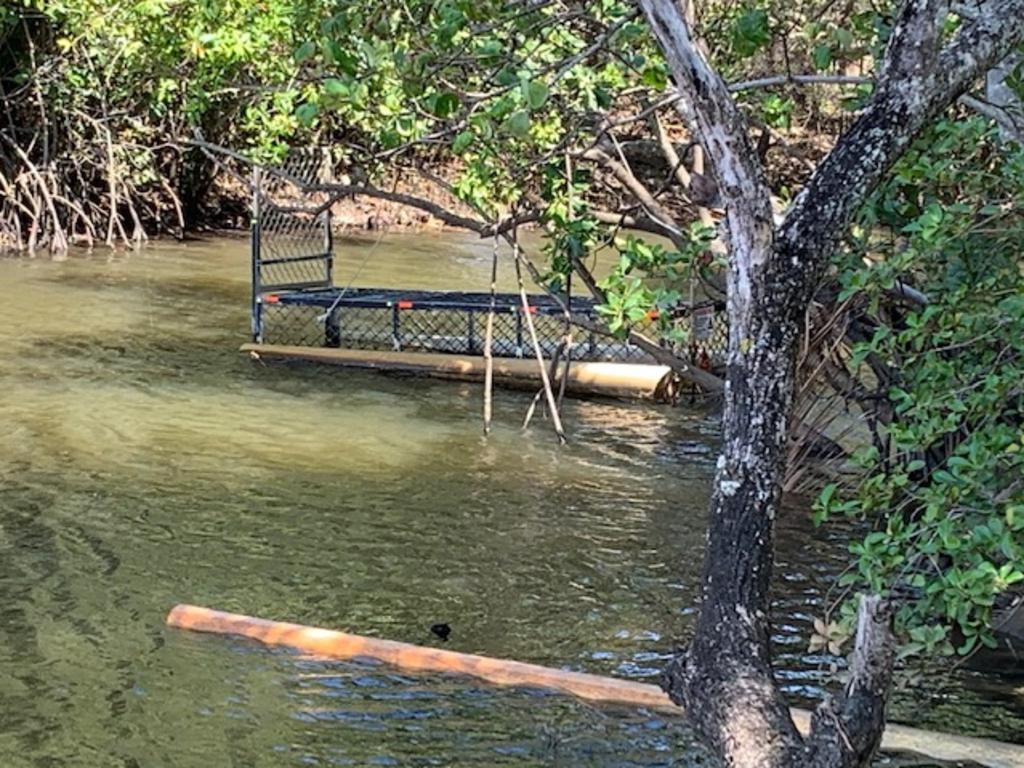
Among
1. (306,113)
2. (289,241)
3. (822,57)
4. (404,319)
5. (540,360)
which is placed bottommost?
(404,319)

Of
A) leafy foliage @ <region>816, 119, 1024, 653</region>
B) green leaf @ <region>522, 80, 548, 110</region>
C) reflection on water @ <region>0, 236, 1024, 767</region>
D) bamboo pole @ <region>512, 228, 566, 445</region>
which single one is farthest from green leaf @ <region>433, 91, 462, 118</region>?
bamboo pole @ <region>512, 228, 566, 445</region>

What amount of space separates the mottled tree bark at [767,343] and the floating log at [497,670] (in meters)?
1.03

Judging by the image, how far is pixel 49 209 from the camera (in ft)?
63.6

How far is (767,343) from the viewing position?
11.8ft

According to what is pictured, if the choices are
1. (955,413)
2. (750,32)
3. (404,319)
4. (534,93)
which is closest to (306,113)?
(534,93)

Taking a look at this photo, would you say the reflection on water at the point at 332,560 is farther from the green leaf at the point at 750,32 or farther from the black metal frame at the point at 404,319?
the green leaf at the point at 750,32

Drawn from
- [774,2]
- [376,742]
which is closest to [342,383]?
[774,2]

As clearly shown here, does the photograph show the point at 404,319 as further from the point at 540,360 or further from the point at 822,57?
the point at 822,57

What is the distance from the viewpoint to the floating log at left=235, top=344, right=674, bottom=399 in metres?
11.0

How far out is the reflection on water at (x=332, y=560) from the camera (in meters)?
5.04

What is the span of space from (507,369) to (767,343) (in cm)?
766

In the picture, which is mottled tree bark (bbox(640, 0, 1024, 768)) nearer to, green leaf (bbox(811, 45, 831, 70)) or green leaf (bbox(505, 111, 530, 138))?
green leaf (bbox(505, 111, 530, 138))

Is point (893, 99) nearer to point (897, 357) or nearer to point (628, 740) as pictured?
point (897, 357)

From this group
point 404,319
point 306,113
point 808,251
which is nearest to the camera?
point 808,251
